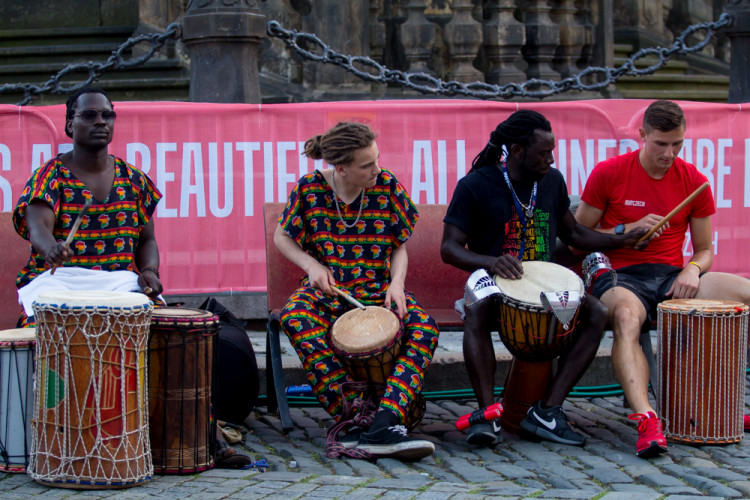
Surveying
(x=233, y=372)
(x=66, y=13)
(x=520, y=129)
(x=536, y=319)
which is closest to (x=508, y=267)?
(x=536, y=319)

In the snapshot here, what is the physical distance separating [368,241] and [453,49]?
619 centimetres

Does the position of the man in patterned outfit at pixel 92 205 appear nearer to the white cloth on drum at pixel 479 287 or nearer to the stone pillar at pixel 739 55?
the white cloth on drum at pixel 479 287

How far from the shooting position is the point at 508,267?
566 cm

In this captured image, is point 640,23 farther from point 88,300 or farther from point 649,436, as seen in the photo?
point 88,300

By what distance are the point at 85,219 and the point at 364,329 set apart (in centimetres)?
138

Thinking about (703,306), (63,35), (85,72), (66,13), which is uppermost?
(66,13)

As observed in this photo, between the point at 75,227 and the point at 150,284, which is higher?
the point at 75,227

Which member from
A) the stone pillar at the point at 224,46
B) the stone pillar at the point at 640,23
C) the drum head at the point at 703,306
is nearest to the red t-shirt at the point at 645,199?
the drum head at the point at 703,306

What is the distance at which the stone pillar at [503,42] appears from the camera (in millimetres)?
11883

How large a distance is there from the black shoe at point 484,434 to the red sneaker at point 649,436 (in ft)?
1.99

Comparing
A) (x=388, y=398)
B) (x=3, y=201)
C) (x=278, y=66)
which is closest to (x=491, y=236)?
(x=388, y=398)

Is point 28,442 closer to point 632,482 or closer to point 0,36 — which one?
point 632,482

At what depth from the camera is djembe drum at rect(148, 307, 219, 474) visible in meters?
5.05

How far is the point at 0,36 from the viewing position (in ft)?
39.9
